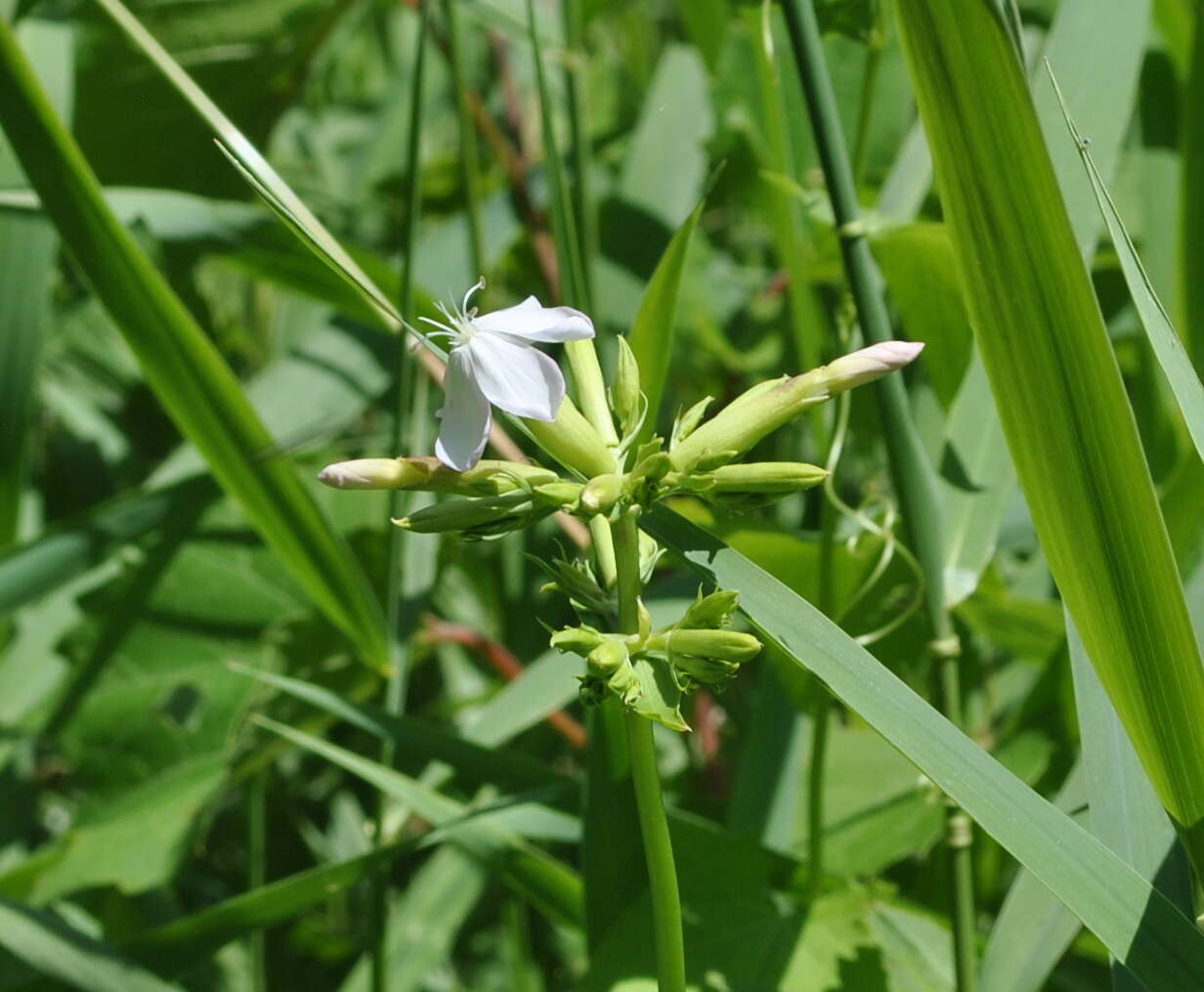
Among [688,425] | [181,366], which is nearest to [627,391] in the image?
[688,425]

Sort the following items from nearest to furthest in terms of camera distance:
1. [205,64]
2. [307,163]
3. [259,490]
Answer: [259,490] → [205,64] → [307,163]

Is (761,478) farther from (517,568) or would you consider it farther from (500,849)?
(517,568)

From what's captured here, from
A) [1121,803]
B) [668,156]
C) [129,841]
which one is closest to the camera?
[1121,803]

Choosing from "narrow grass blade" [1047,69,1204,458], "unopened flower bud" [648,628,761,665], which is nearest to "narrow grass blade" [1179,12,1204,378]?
"narrow grass blade" [1047,69,1204,458]

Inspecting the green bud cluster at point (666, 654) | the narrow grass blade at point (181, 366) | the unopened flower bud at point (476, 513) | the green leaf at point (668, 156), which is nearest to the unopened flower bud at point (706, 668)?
the green bud cluster at point (666, 654)

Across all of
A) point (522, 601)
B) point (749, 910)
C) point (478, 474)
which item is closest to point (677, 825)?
point (749, 910)

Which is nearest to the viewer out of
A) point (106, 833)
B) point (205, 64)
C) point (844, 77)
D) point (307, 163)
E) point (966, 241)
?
point (966, 241)

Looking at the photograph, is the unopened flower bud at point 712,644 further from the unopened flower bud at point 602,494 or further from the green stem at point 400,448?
the green stem at point 400,448

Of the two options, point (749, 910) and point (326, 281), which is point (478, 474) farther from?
point (326, 281)
